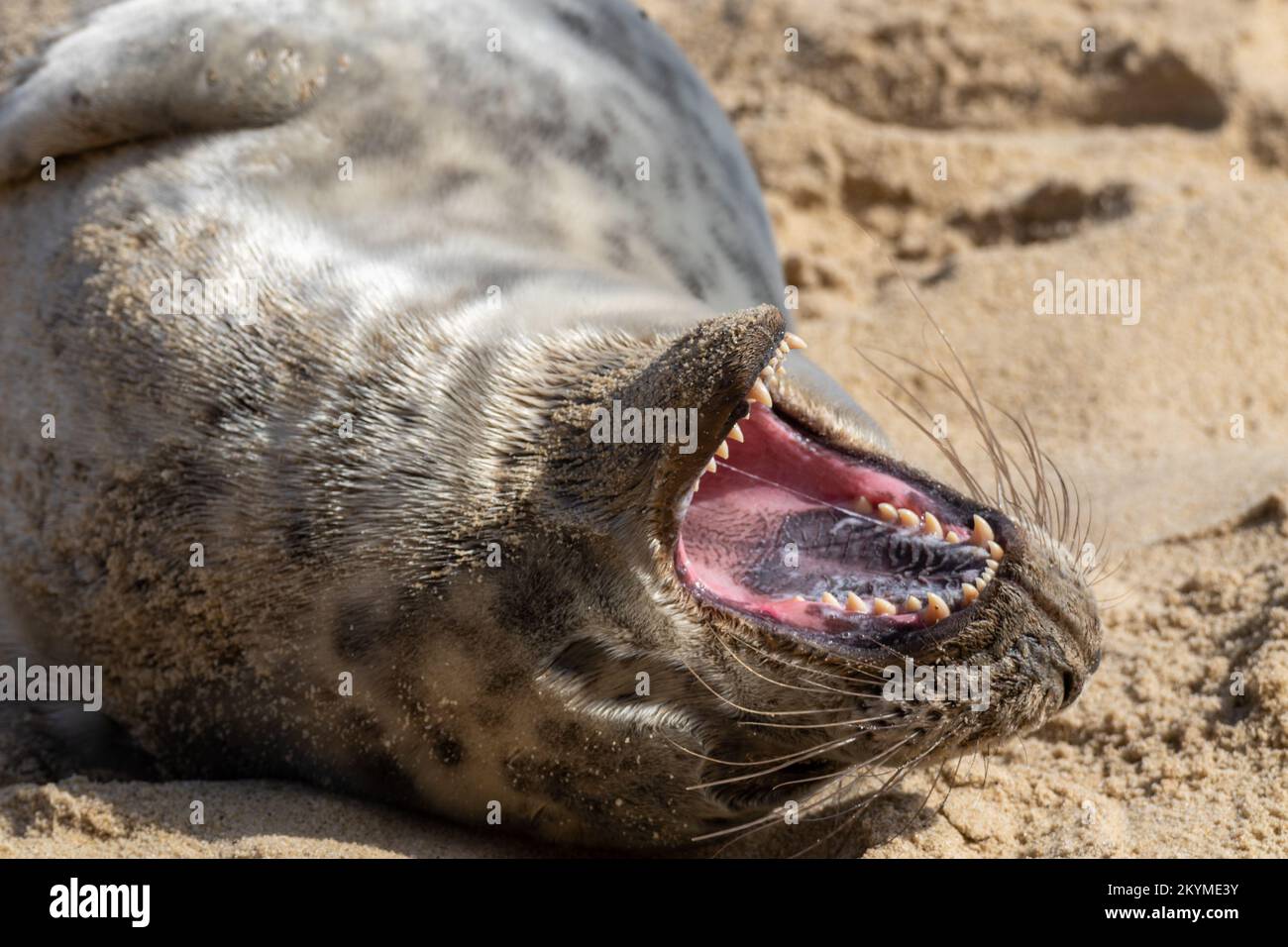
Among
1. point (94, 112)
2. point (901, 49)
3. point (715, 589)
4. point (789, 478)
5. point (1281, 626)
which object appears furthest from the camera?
point (901, 49)

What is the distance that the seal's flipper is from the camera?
3471 millimetres

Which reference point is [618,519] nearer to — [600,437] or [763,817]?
[600,437]

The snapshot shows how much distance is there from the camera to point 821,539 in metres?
2.97

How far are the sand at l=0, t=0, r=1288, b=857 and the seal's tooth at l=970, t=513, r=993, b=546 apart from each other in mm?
535

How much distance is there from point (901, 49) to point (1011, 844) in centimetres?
420

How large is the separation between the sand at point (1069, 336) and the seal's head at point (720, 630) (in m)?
0.30

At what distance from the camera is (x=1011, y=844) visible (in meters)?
2.93

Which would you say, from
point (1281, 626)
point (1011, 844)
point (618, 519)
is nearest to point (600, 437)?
point (618, 519)
